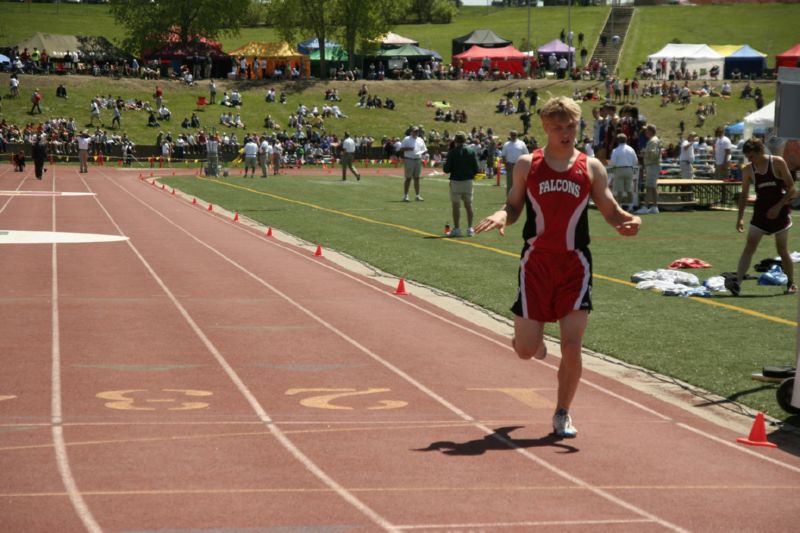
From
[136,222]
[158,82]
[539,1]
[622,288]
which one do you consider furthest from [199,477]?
[539,1]

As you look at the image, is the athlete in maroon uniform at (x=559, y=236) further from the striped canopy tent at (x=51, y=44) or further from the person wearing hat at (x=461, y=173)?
the striped canopy tent at (x=51, y=44)

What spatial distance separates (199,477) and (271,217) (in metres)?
22.0

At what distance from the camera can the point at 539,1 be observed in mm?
151000

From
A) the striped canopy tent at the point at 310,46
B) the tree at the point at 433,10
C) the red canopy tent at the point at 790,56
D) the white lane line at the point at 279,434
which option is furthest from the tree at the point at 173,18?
the white lane line at the point at 279,434

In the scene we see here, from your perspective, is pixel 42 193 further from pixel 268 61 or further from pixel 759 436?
pixel 268 61

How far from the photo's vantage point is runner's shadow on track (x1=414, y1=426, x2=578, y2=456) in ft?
24.6

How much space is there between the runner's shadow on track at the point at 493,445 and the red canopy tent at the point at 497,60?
3243 inches

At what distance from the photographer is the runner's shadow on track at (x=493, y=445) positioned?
295 inches

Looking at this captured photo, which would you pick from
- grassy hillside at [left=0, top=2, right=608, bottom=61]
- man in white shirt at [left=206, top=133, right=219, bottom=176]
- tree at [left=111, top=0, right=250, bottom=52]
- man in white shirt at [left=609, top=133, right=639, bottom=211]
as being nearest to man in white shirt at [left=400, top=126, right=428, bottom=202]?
man in white shirt at [left=609, top=133, right=639, bottom=211]

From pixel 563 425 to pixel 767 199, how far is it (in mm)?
7749

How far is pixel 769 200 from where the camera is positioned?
573 inches

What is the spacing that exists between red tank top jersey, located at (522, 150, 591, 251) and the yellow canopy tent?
256 ft

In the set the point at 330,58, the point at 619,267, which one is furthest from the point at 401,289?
the point at 330,58

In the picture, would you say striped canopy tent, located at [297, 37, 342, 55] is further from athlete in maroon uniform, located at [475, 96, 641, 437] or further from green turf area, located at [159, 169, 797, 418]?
athlete in maroon uniform, located at [475, 96, 641, 437]
